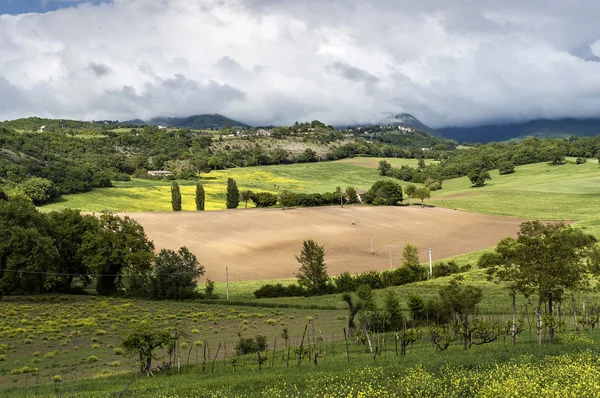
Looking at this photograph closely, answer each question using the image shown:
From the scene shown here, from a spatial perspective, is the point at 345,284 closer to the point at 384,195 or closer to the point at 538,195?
the point at 384,195

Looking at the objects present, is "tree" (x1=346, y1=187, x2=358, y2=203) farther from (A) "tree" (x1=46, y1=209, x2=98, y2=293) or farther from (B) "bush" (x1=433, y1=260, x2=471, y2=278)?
(A) "tree" (x1=46, y1=209, x2=98, y2=293)

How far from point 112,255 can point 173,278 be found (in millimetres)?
10481

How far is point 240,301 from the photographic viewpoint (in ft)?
201

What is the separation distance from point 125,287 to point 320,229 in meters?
46.0

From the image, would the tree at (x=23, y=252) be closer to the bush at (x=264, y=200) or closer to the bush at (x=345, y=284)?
the bush at (x=345, y=284)

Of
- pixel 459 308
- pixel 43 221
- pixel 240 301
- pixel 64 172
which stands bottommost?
pixel 240 301

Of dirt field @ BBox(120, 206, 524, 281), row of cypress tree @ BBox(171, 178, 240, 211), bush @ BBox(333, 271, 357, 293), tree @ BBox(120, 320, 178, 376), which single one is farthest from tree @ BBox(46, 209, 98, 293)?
row of cypress tree @ BBox(171, 178, 240, 211)

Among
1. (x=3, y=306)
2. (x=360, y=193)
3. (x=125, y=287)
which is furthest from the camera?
(x=360, y=193)

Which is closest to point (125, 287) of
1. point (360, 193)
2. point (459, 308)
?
point (459, 308)

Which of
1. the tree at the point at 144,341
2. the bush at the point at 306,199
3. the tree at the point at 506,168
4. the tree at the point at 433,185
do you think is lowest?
the tree at the point at 144,341

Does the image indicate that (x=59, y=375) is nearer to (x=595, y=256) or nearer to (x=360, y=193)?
(x=595, y=256)

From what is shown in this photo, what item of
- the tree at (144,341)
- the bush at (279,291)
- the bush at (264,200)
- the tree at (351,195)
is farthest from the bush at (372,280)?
the tree at (351,195)

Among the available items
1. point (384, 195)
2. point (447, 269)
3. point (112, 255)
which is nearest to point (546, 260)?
point (447, 269)

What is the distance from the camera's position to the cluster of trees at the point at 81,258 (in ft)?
217
